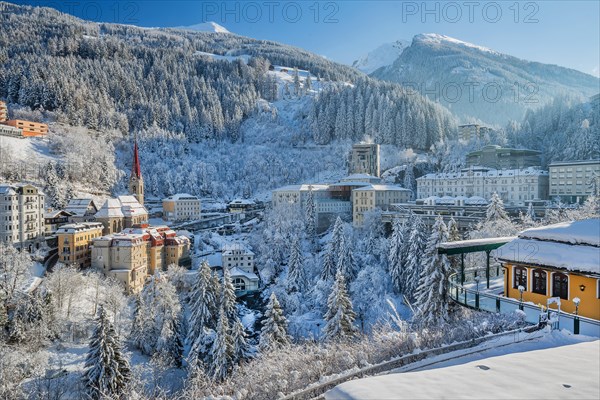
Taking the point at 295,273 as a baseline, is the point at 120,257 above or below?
above

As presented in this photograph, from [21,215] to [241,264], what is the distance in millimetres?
25853

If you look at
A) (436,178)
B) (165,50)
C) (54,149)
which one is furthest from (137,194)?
(165,50)

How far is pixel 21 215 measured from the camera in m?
42.6

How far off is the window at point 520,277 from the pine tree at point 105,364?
831 inches

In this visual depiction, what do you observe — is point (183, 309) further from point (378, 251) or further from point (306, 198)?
point (306, 198)

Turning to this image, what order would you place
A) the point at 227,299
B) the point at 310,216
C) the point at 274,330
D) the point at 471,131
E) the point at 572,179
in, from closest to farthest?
the point at 274,330 < the point at 227,299 < the point at 572,179 < the point at 310,216 < the point at 471,131

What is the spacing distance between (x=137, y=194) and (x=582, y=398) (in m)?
67.3

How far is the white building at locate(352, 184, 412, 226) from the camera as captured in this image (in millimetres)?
59344

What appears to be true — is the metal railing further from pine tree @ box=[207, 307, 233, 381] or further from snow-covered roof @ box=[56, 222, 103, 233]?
snow-covered roof @ box=[56, 222, 103, 233]

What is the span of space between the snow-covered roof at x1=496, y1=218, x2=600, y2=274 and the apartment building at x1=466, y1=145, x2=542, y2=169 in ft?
211

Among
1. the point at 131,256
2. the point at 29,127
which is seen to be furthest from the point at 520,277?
the point at 29,127

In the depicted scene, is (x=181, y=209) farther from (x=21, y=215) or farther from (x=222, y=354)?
(x=222, y=354)

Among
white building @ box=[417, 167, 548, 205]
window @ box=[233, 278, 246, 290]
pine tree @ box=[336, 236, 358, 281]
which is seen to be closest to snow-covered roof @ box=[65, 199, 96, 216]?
window @ box=[233, 278, 246, 290]

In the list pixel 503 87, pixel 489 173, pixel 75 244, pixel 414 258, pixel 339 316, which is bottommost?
pixel 339 316
